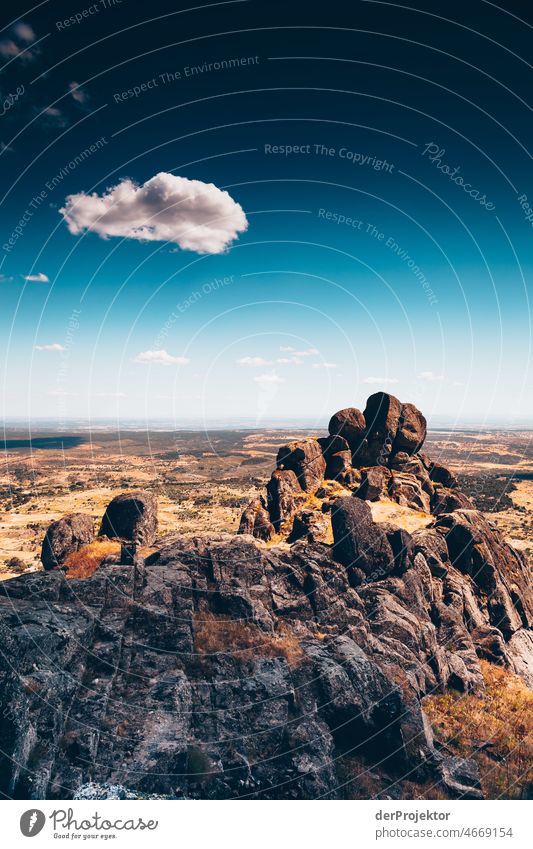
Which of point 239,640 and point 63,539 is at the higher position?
point 63,539

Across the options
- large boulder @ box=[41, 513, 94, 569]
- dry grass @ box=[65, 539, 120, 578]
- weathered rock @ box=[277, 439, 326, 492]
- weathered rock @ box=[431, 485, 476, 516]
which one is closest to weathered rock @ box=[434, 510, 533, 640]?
weathered rock @ box=[431, 485, 476, 516]

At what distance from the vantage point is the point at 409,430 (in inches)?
1898

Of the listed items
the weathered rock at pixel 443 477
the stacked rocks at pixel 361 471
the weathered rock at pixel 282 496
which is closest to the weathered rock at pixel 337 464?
the stacked rocks at pixel 361 471

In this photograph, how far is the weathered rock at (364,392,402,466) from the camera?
47.5 m

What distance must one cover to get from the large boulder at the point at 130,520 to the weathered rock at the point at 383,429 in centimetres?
2474

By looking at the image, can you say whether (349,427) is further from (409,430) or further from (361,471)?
(409,430)

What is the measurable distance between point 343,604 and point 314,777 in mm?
10500

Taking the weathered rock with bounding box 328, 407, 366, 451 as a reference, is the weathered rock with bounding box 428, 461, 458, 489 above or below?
below

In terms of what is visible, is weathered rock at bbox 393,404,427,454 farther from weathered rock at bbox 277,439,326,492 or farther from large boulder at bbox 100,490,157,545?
large boulder at bbox 100,490,157,545

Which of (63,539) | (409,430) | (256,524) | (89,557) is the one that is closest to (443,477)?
(409,430)

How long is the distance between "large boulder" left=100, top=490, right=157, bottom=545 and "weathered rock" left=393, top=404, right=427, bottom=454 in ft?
92.3

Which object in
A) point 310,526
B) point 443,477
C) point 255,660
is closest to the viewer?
point 255,660

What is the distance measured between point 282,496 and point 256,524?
3893 mm

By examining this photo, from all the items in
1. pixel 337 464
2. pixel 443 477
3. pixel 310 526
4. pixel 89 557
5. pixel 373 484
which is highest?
pixel 337 464
